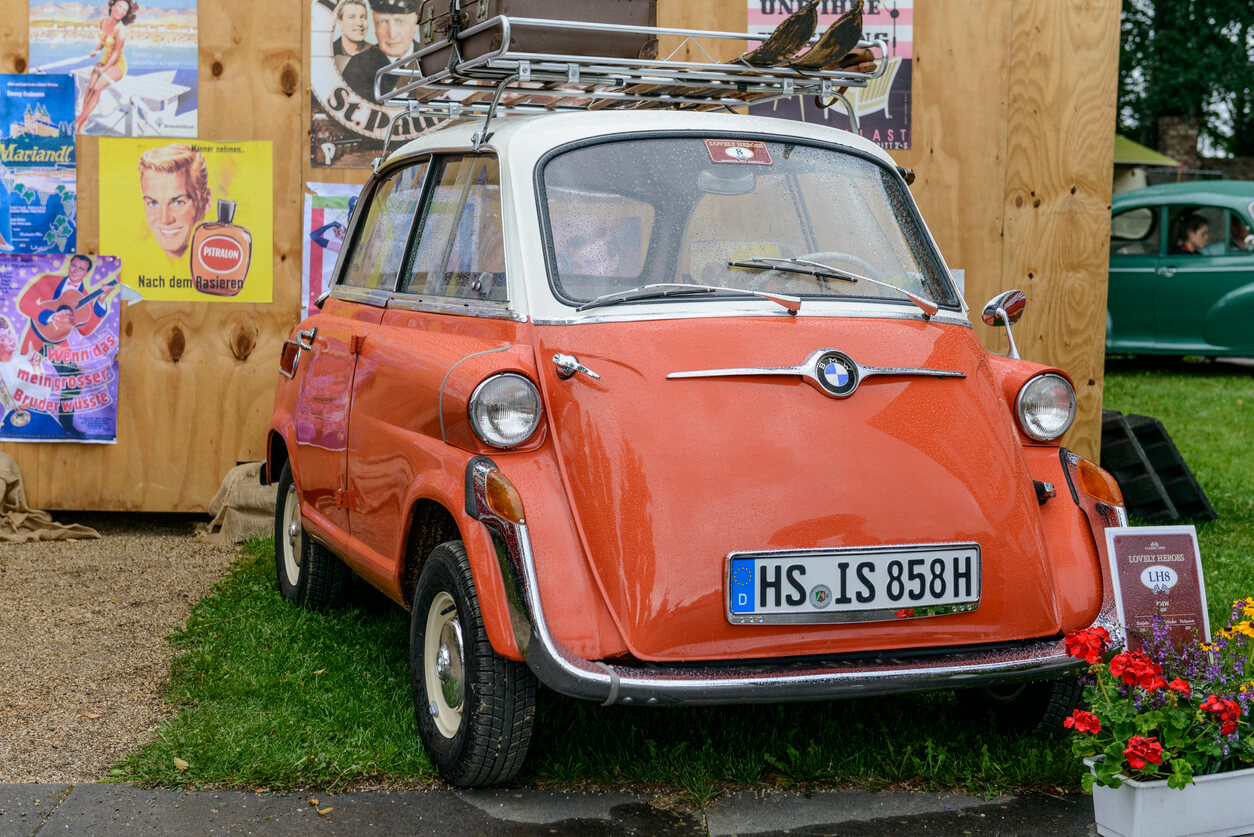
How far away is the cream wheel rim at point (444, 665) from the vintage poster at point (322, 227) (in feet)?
11.7

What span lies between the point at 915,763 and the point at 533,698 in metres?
1.15

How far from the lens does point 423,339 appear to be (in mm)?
4141

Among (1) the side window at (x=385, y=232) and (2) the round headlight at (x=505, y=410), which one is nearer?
(2) the round headlight at (x=505, y=410)

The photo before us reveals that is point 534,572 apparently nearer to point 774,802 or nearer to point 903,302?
point 774,802

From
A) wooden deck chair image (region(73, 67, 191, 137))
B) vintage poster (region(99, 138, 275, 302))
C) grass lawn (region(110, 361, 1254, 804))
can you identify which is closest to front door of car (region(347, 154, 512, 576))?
grass lawn (region(110, 361, 1254, 804))

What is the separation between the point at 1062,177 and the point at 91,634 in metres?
5.19

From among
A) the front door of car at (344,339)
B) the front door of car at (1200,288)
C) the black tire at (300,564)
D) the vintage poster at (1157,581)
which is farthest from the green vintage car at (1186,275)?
the vintage poster at (1157,581)

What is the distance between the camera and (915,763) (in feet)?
12.7

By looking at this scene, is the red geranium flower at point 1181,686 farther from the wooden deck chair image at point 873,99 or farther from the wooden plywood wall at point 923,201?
the wooden deck chair image at point 873,99

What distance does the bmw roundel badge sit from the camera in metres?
3.52

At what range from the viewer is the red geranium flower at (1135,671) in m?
3.30

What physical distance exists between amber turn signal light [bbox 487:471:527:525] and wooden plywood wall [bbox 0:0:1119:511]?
4.03 m

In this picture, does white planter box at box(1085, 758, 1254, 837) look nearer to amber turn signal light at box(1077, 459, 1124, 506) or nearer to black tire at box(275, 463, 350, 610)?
amber turn signal light at box(1077, 459, 1124, 506)

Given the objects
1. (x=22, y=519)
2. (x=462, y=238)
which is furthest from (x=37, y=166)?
(x=462, y=238)
